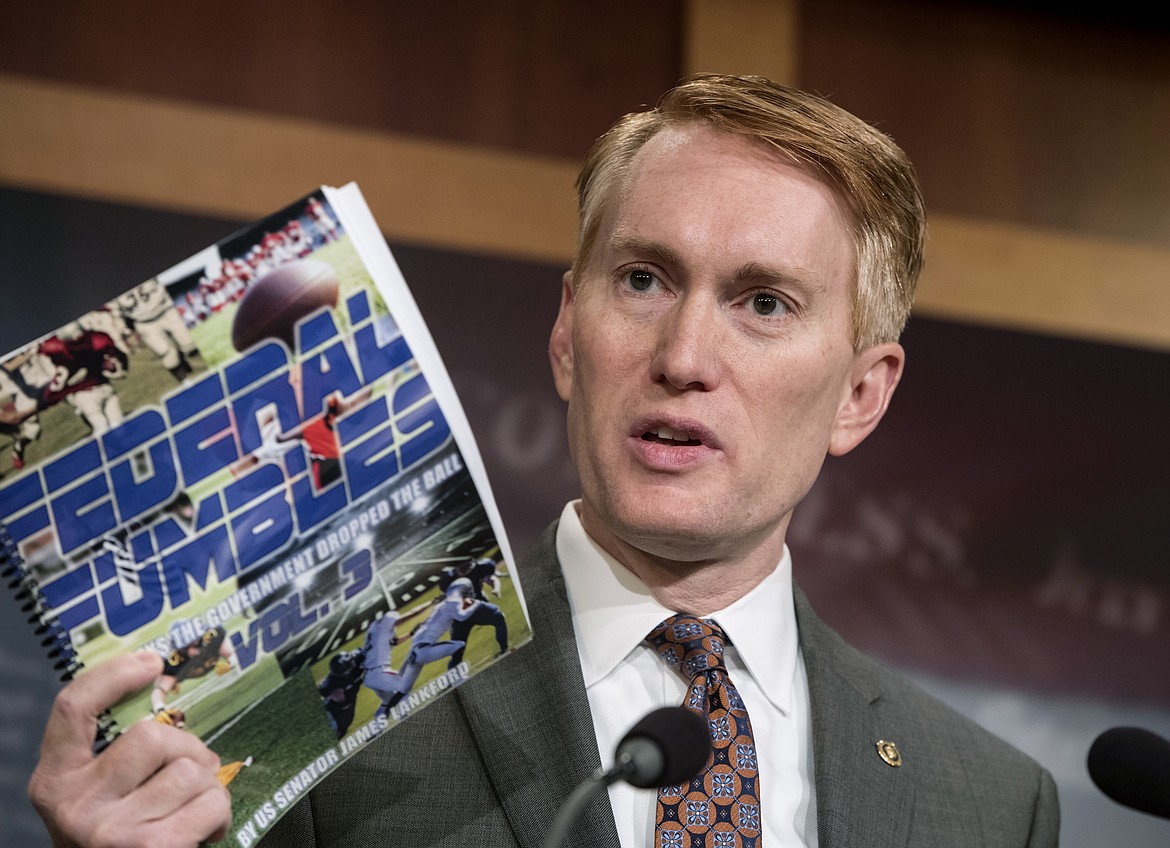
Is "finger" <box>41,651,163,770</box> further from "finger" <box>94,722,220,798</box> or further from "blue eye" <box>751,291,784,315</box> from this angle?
"blue eye" <box>751,291,784,315</box>

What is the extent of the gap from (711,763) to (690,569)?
243 millimetres

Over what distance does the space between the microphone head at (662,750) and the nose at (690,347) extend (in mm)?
482

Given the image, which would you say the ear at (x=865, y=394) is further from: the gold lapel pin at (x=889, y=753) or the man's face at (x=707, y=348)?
the gold lapel pin at (x=889, y=753)

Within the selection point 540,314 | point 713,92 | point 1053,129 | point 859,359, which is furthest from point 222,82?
point 1053,129

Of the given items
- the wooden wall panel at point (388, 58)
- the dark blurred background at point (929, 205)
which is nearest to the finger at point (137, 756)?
the dark blurred background at point (929, 205)

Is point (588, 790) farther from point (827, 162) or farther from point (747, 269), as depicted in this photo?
point (827, 162)

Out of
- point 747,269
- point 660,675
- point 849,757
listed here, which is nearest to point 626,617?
point 660,675

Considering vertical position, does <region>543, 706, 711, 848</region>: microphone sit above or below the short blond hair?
below

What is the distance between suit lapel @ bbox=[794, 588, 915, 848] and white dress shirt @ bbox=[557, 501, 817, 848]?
4cm

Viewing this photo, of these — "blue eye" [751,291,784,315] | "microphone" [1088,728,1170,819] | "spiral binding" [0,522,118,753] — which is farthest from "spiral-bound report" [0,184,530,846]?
"microphone" [1088,728,1170,819]

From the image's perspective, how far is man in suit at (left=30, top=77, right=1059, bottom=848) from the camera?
158 cm

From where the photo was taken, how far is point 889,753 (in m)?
1.81

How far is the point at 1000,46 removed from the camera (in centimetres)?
364

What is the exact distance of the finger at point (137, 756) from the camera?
1175 millimetres
